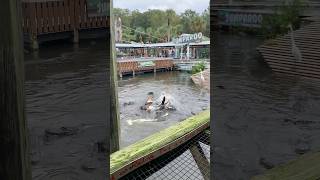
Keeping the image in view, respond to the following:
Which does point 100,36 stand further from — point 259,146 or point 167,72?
point 167,72

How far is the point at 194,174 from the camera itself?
4289 mm

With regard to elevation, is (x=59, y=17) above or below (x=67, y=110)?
above

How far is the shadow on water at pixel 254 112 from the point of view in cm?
213

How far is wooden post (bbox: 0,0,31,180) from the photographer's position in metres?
1.21

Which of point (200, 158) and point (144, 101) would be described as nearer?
point (200, 158)

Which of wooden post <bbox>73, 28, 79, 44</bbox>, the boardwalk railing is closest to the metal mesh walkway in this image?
the boardwalk railing

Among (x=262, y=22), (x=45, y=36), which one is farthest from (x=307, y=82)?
(x=45, y=36)

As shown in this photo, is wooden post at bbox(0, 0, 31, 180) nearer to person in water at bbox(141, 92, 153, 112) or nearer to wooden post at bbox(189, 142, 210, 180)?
wooden post at bbox(189, 142, 210, 180)

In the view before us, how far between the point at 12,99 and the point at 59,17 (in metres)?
1.25

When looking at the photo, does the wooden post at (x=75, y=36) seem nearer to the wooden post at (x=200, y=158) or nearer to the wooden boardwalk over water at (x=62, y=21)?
the wooden boardwalk over water at (x=62, y=21)

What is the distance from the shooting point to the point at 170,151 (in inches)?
167

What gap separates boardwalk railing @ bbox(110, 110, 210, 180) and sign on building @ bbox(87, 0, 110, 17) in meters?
1.54

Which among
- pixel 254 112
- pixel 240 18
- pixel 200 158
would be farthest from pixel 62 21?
pixel 200 158

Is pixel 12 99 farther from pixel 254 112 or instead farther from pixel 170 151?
pixel 170 151
